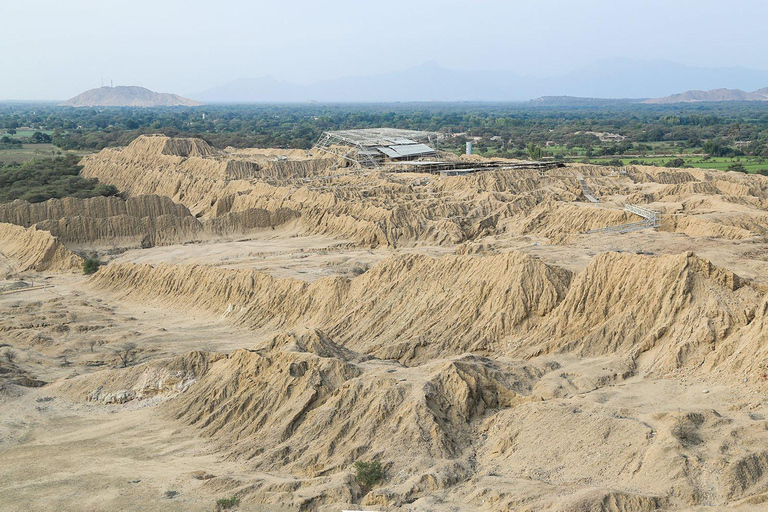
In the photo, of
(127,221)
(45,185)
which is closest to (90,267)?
(127,221)

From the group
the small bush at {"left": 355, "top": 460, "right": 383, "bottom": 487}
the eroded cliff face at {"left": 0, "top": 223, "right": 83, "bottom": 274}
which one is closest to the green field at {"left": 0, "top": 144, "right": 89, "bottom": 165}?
the eroded cliff face at {"left": 0, "top": 223, "right": 83, "bottom": 274}

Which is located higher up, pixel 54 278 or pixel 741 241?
pixel 741 241

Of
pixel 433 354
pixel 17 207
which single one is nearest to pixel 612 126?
pixel 17 207

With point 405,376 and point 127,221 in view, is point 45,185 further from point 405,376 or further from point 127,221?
point 405,376

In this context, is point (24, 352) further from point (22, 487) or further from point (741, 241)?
point (741, 241)

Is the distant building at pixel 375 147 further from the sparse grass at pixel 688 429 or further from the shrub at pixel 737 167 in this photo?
the sparse grass at pixel 688 429

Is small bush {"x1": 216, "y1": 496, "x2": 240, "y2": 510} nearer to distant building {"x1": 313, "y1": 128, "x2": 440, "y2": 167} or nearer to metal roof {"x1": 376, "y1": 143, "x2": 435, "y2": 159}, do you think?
distant building {"x1": 313, "y1": 128, "x2": 440, "y2": 167}

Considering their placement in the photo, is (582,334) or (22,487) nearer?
(22,487)
